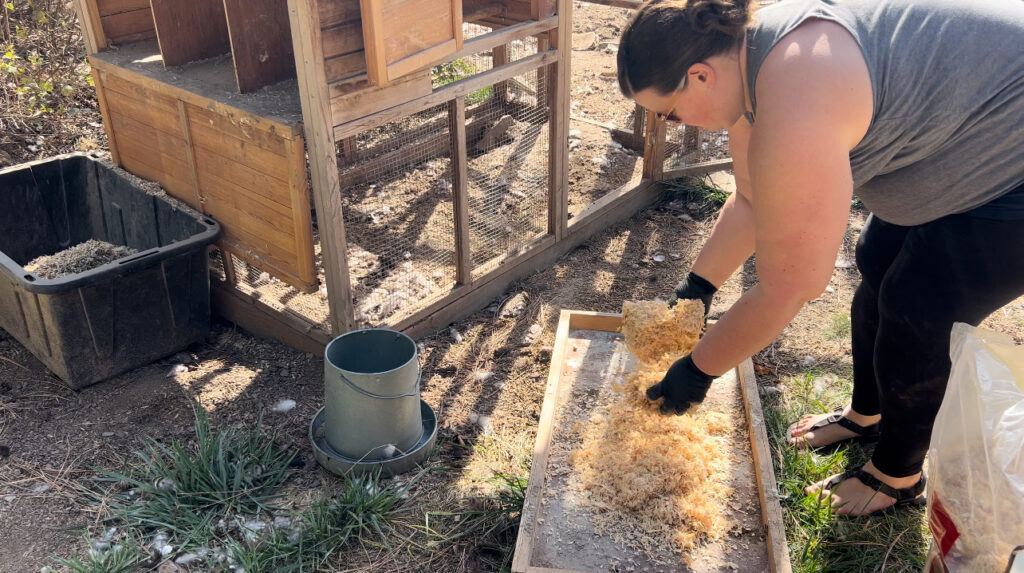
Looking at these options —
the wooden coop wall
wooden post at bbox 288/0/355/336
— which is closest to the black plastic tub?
the wooden coop wall

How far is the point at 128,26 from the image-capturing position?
399 cm

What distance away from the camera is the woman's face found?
6.38ft

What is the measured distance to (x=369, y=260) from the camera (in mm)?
4352

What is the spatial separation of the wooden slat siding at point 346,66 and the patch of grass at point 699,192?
2609mm

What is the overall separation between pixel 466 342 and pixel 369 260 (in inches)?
32.6

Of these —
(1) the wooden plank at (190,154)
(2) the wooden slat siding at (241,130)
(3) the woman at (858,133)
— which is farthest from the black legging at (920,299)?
(1) the wooden plank at (190,154)

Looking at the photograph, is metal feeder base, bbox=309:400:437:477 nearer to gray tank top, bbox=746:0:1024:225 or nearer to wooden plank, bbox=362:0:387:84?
wooden plank, bbox=362:0:387:84

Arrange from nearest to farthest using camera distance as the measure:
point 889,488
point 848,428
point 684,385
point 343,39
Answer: point 684,385
point 889,488
point 343,39
point 848,428

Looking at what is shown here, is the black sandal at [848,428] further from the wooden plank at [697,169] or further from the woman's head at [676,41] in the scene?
the wooden plank at [697,169]

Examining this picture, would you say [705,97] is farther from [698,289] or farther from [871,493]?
[871,493]

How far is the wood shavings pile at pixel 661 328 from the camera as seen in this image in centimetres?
276

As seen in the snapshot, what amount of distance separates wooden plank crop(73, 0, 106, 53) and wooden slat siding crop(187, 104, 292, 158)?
2.56 ft

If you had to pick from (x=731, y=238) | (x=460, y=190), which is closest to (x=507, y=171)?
(x=460, y=190)

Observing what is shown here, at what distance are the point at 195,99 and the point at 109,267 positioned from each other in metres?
0.75
